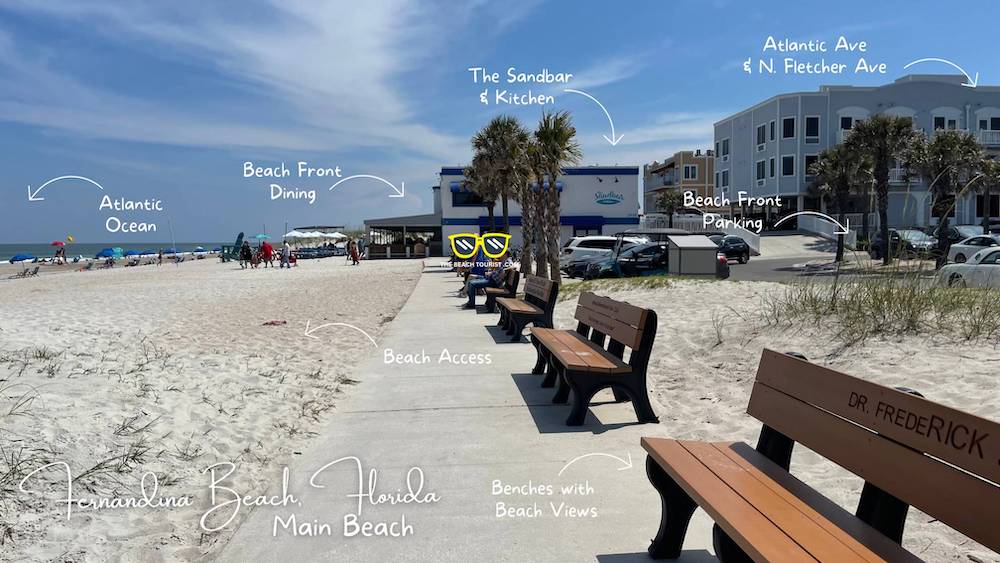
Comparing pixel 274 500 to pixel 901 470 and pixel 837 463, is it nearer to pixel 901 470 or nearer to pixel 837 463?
pixel 837 463

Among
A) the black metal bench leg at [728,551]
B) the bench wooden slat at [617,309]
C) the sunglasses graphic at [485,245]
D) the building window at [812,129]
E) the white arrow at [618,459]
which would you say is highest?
the building window at [812,129]

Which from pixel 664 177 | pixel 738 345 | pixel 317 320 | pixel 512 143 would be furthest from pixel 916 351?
pixel 664 177

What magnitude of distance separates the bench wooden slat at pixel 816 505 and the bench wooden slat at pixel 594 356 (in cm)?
195

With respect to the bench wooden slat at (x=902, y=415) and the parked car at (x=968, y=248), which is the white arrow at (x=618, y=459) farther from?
the parked car at (x=968, y=248)

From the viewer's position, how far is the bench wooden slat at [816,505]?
101 inches

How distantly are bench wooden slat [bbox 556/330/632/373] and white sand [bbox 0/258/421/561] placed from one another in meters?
2.46

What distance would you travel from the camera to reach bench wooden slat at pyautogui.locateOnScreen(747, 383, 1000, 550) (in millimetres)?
2273

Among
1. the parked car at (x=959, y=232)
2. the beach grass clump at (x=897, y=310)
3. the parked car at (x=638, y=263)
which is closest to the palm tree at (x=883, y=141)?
the parked car at (x=959, y=232)

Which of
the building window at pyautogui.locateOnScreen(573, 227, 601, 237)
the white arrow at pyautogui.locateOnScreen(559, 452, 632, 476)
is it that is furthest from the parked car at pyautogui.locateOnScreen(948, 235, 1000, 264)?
the building window at pyautogui.locateOnScreen(573, 227, 601, 237)

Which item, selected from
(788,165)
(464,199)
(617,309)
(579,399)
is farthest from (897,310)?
(788,165)

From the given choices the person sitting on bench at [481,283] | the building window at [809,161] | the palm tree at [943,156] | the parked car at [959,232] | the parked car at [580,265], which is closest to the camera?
the person sitting on bench at [481,283]

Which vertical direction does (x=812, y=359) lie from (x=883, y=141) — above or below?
below

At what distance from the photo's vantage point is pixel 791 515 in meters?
2.83

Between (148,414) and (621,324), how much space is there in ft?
13.2
